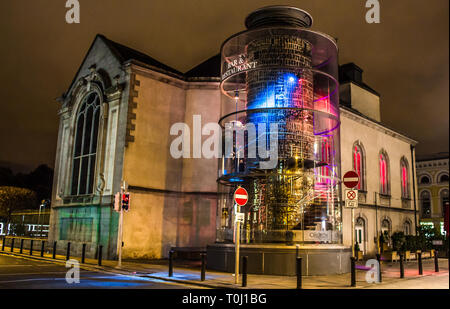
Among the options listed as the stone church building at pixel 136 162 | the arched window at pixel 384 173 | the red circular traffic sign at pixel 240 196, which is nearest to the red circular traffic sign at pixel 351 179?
the red circular traffic sign at pixel 240 196

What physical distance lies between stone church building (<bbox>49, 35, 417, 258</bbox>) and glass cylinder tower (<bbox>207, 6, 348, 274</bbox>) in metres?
6.35

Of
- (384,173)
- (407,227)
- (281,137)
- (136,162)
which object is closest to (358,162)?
(384,173)

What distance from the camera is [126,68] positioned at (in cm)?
2492

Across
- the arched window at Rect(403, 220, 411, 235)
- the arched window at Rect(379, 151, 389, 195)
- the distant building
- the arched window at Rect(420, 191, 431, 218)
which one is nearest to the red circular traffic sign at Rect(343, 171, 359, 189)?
the arched window at Rect(379, 151, 389, 195)

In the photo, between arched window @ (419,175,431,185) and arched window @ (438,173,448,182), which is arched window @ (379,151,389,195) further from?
arched window @ (419,175,431,185)

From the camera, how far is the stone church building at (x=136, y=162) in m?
24.0

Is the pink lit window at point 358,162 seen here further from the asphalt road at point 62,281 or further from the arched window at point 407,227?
the asphalt road at point 62,281

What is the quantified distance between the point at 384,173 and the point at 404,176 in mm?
4541

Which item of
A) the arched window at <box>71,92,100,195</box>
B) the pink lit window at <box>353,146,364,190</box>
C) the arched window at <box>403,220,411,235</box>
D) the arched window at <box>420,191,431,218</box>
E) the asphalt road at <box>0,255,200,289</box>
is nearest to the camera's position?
the asphalt road at <box>0,255,200,289</box>

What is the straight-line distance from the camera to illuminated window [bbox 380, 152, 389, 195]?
116 ft

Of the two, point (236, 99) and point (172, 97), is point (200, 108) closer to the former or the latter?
point (172, 97)

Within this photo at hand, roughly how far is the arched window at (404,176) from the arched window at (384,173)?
10.4ft

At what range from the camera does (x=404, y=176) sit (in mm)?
39125
